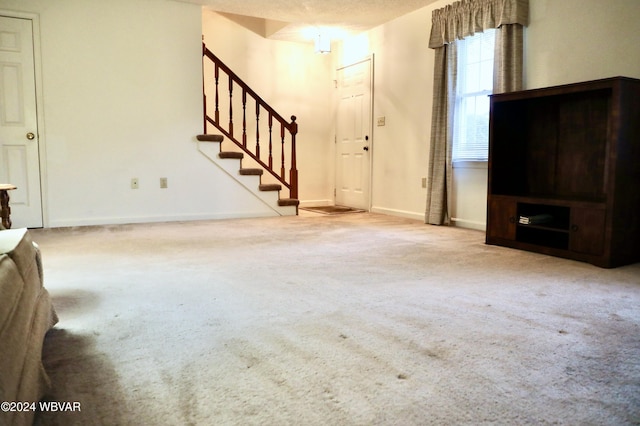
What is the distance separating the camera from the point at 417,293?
7.86 feet

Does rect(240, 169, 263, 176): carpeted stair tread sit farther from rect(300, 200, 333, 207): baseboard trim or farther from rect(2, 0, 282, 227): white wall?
rect(300, 200, 333, 207): baseboard trim

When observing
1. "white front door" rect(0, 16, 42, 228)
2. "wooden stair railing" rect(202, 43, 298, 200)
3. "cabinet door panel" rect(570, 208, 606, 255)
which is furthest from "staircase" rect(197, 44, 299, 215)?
"cabinet door panel" rect(570, 208, 606, 255)

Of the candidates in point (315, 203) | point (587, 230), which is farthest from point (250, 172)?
point (587, 230)

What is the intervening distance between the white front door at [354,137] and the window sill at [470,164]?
5.23 feet

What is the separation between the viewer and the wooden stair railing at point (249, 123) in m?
5.49

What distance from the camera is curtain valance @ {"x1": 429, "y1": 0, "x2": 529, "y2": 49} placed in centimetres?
400

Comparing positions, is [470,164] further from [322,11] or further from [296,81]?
[296,81]

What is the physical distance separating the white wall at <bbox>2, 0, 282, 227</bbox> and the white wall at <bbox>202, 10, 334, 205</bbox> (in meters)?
1.02

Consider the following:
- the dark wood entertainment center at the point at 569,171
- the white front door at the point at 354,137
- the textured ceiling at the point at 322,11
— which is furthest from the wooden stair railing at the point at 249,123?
the dark wood entertainment center at the point at 569,171

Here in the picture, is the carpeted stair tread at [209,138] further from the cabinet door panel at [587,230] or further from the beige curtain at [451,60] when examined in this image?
the cabinet door panel at [587,230]

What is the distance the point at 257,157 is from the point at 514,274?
3714 mm

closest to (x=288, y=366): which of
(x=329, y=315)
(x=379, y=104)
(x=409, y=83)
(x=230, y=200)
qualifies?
(x=329, y=315)

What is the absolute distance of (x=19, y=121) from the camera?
4.54 m

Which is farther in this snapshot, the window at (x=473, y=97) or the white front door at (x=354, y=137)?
the white front door at (x=354, y=137)
